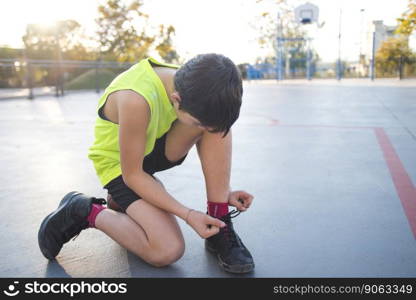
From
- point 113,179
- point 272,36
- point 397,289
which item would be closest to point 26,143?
point 113,179

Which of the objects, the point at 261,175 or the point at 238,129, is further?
the point at 238,129

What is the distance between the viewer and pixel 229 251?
4.47ft

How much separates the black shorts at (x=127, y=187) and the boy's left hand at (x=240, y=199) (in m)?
0.28

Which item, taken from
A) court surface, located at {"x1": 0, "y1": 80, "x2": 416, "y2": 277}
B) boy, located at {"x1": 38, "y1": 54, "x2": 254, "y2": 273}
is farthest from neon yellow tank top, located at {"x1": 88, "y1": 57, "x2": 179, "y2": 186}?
court surface, located at {"x1": 0, "y1": 80, "x2": 416, "y2": 277}

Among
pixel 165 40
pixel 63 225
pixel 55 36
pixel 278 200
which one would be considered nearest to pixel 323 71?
pixel 165 40

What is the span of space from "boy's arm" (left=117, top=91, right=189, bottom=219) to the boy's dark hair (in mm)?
152

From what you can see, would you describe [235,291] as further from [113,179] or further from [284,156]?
[284,156]

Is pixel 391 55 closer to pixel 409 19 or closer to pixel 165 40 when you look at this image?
pixel 409 19

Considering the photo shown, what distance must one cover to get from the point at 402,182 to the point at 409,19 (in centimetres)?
1228

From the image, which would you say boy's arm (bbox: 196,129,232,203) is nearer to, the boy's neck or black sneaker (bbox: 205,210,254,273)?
black sneaker (bbox: 205,210,254,273)

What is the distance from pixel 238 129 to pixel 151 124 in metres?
2.88

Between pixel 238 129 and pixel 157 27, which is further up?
pixel 157 27

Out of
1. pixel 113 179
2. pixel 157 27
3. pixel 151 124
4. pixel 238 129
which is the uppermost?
pixel 157 27

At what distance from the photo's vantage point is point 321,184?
222cm
